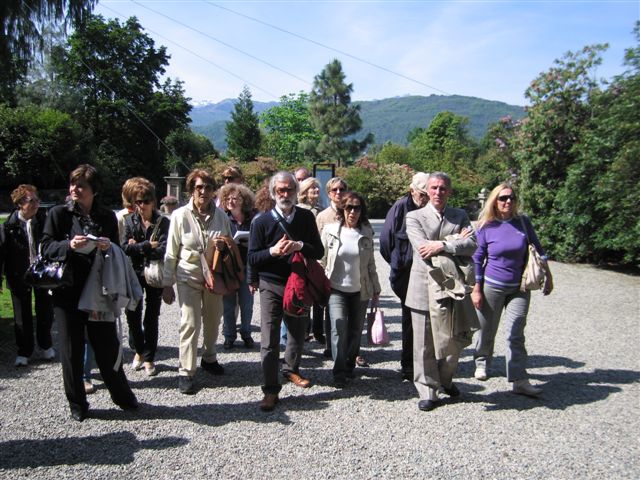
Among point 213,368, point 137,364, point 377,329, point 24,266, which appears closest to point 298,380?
point 213,368

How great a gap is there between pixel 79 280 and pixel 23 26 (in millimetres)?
5139

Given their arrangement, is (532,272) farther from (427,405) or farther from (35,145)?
(35,145)

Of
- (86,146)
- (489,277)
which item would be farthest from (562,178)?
(86,146)

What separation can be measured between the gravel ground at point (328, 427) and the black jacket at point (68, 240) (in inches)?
42.2

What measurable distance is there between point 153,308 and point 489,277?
3.52 meters

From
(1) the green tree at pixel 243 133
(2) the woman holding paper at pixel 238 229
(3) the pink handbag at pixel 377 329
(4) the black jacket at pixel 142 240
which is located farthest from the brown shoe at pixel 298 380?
(1) the green tree at pixel 243 133

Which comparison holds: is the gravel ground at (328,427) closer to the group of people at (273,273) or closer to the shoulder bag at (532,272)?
the group of people at (273,273)

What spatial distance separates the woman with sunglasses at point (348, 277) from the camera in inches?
189

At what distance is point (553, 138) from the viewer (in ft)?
47.3

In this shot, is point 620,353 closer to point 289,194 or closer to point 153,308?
point 289,194

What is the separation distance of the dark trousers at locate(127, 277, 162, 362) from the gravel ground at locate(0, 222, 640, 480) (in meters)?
0.26

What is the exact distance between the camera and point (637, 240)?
10.8 meters

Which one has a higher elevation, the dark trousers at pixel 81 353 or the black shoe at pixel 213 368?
the dark trousers at pixel 81 353

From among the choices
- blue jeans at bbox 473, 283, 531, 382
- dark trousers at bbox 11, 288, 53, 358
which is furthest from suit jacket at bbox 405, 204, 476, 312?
dark trousers at bbox 11, 288, 53, 358
